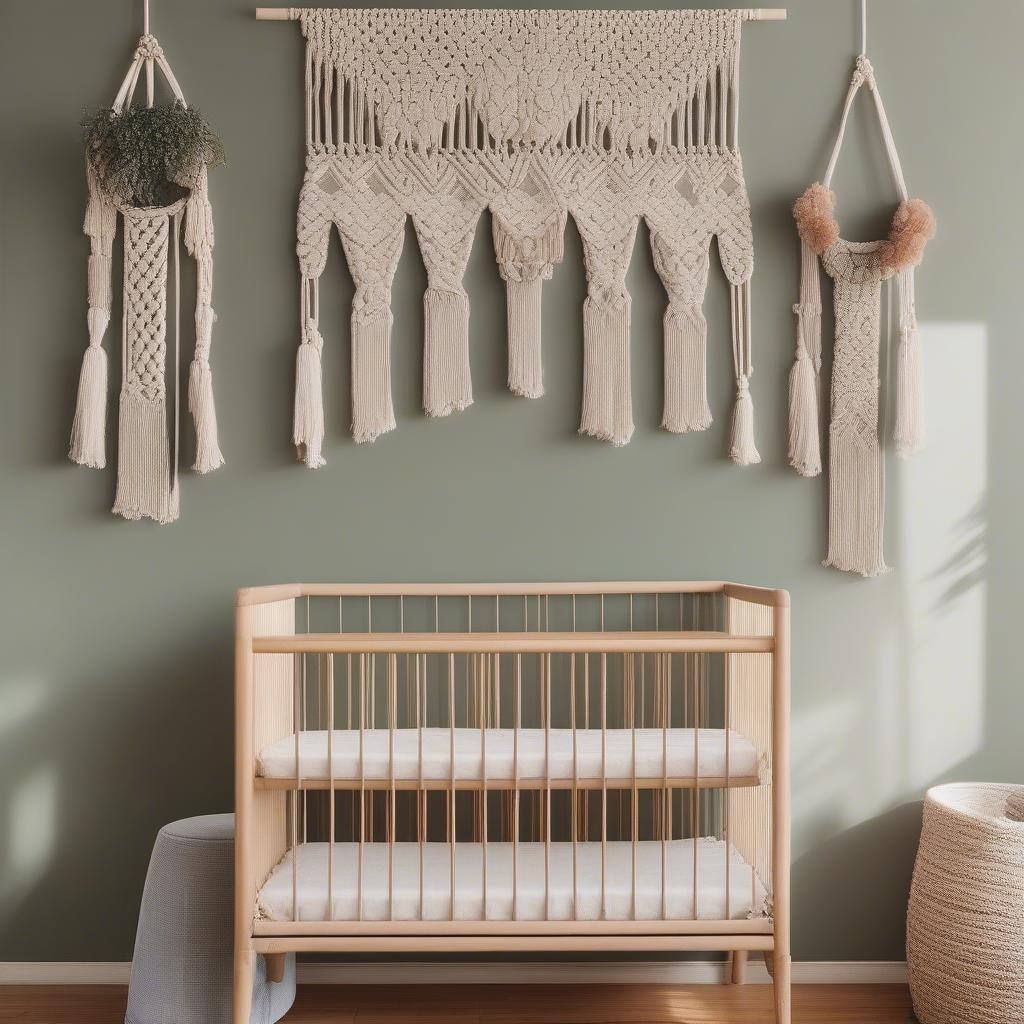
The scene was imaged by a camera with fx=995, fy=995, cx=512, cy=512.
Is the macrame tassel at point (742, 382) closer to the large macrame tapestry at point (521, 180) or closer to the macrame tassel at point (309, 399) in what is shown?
the large macrame tapestry at point (521, 180)

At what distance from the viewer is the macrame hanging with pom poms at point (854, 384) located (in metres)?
2.22

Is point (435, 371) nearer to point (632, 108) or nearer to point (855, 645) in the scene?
point (632, 108)

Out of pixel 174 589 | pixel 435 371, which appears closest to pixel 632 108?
pixel 435 371

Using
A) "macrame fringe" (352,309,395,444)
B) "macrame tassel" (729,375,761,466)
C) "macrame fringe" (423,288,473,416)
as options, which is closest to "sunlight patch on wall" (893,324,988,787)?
"macrame tassel" (729,375,761,466)

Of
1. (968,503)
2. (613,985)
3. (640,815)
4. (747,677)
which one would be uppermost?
(968,503)

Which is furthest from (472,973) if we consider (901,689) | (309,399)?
(309,399)

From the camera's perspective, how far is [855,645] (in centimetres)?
224

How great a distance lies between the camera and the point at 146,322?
7.24ft

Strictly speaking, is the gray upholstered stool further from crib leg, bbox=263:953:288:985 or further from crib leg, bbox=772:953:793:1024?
crib leg, bbox=772:953:793:1024

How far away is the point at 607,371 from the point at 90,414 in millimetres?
1137

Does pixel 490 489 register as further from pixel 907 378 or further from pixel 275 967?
pixel 275 967

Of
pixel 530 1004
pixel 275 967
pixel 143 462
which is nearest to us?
pixel 275 967

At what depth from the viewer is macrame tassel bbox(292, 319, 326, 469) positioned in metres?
2.19

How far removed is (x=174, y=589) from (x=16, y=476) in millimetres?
438
